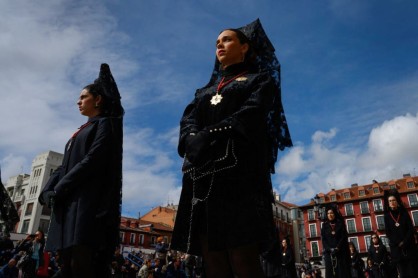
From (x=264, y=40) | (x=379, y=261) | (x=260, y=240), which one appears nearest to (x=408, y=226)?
(x=379, y=261)

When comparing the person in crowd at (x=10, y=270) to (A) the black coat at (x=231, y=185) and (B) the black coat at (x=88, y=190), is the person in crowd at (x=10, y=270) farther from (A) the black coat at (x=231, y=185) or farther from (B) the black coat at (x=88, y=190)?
(A) the black coat at (x=231, y=185)

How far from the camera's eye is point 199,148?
2.25 m

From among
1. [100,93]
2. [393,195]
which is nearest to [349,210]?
[393,195]

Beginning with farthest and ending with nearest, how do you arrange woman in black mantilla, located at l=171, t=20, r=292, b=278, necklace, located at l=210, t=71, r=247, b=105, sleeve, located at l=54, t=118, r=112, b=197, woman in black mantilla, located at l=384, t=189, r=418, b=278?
woman in black mantilla, located at l=384, t=189, r=418, b=278 → sleeve, located at l=54, t=118, r=112, b=197 → necklace, located at l=210, t=71, r=247, b=105 → woman in black mantilla, located at l=171, t=20, r=292, b=278

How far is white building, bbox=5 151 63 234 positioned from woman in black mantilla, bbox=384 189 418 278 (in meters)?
55.1

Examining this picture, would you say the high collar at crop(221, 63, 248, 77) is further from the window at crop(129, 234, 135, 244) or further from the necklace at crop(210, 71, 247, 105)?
the window at crop(129, 234, 135, 244)

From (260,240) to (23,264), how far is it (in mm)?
10637

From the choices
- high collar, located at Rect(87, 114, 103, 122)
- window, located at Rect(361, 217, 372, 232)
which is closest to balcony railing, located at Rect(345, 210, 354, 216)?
window, located at Rect(361, 217, 372, 232)

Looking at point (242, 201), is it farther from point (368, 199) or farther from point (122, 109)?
point (368, 199)

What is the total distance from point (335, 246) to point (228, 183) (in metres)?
8.02

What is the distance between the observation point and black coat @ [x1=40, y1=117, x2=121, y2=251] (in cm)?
315

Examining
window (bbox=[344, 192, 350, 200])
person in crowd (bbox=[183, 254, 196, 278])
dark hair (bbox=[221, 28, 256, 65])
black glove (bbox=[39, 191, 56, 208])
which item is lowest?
person in crowd (bbox=[183, 254, 196, 278])

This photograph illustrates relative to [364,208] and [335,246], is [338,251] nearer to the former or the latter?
[335,246]

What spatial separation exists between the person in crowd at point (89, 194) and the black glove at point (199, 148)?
1435mm
